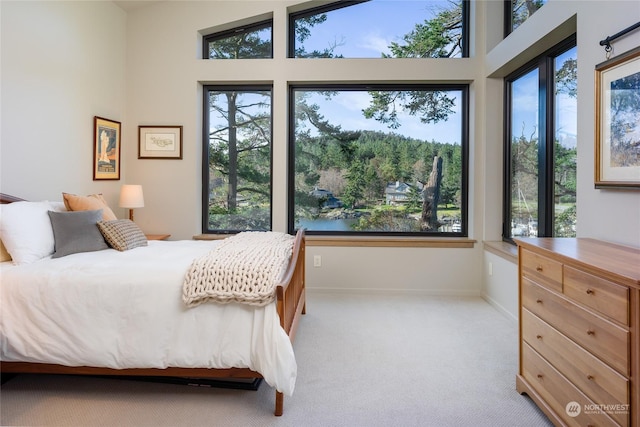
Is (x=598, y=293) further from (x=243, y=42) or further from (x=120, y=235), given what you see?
(x=243, y=42)

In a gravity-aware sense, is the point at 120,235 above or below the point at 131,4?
below

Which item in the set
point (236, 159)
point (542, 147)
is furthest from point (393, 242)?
point (236, 159)

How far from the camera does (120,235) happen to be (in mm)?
2779

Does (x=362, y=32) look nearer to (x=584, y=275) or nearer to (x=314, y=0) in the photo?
(x=314, y=0)

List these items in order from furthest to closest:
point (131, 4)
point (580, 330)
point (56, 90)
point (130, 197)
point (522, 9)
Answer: point (131, 4) < point (130, 197) < point (522, 9) < point (56, 90) < point (580, 330)

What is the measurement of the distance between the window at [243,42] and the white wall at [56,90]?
97 centimetres

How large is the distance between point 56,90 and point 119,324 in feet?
7.50

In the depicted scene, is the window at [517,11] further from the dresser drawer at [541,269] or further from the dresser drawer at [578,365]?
the dresser drawer at [578,365]

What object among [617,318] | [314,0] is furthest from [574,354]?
[314,0]

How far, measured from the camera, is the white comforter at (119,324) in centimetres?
194

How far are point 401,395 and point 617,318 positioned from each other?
45.7 inches

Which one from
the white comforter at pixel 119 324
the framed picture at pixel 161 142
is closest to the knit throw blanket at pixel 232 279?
the white comforter at pixel 119 324

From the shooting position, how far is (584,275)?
1.53 meters

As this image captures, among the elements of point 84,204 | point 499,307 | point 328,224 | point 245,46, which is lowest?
point 499,307
